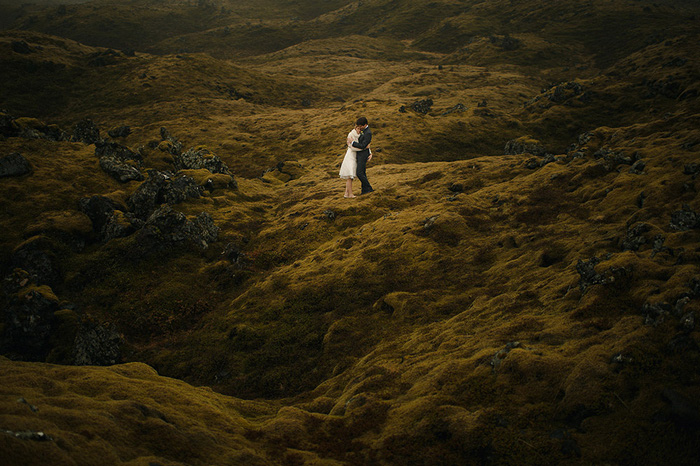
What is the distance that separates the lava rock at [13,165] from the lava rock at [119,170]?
459 cm

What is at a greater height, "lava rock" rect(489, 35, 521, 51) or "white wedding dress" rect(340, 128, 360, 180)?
"lava rock" rect(489, 35, 521, 51)

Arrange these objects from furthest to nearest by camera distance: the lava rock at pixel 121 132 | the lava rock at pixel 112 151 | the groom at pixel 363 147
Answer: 1. the lava rock at pixel 121 132
2. the lava rock at pixel 112 151
3. the groom at pixel 363 147

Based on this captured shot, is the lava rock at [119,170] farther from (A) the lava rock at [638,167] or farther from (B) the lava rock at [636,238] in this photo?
(A) the lava rock at [638,167]

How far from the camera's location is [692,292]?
8000mm

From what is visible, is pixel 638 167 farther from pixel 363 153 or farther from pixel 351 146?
pixel 351 146

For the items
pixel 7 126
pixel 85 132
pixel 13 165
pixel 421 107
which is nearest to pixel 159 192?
pixel 13 165

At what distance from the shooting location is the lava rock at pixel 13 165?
23609mm

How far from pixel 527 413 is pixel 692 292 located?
15.2ft

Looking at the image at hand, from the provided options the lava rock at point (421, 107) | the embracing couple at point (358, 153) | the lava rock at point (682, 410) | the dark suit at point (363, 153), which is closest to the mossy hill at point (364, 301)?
the lava rock at point (682, 410)

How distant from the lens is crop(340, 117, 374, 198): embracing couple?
23.5 m

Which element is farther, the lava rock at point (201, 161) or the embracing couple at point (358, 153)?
the lava rock at point (201, 161)

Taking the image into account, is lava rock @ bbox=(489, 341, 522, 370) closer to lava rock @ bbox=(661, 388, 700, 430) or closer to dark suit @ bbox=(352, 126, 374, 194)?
lava rock @ bbox=(661, 388, 700, 430)

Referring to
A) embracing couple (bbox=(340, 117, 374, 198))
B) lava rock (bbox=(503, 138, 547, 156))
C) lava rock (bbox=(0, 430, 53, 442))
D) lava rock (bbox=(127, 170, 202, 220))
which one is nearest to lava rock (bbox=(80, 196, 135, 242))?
lava rock (bbox=(127, 170, 202, 220))

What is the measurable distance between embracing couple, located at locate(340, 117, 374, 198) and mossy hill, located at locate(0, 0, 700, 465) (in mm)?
2740
